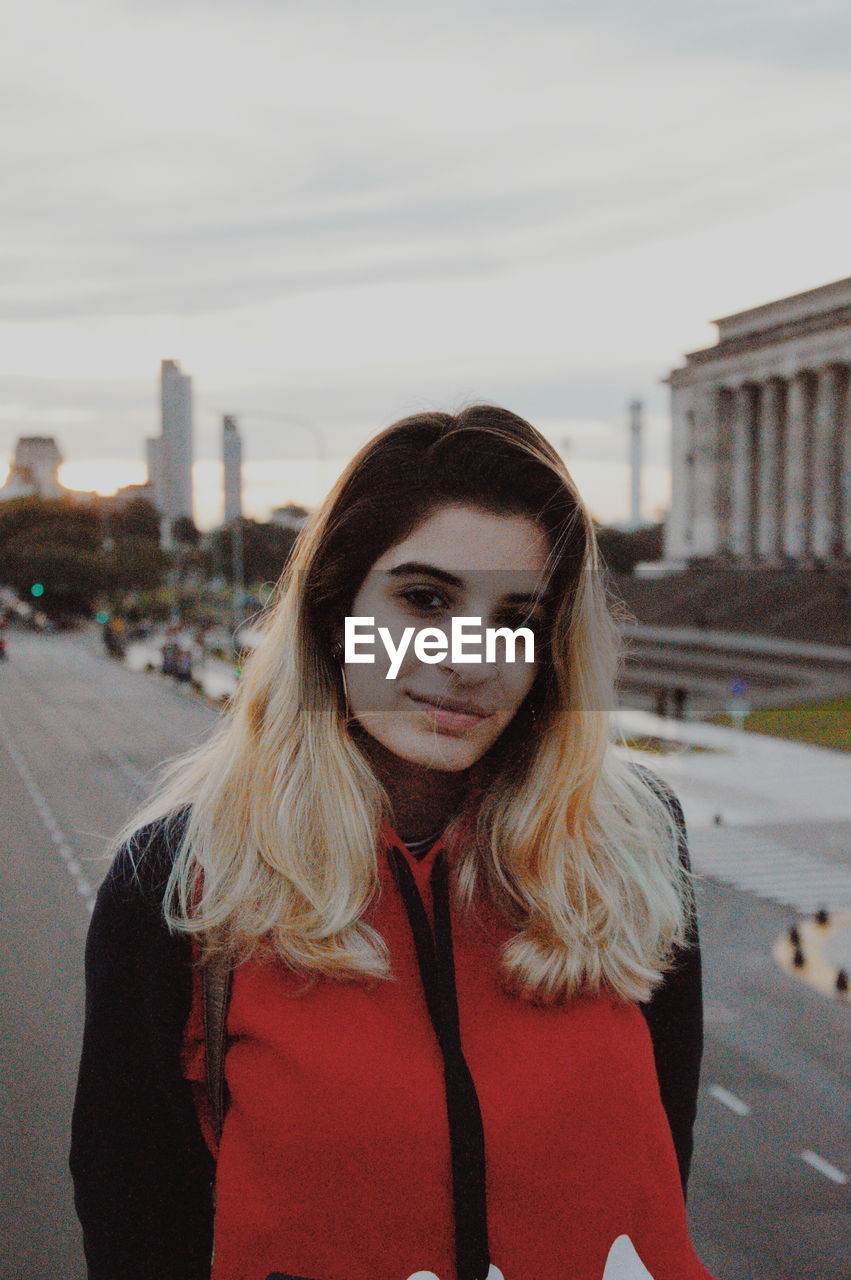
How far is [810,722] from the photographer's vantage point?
33.5 m

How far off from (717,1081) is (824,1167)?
162cm

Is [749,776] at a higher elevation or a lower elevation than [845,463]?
lower

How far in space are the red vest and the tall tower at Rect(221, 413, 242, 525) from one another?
52.1 ft

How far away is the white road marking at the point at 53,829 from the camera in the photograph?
16250mm

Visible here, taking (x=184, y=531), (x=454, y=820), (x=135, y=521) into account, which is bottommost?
(x=454, y=820)

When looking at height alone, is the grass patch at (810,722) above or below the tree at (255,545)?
below

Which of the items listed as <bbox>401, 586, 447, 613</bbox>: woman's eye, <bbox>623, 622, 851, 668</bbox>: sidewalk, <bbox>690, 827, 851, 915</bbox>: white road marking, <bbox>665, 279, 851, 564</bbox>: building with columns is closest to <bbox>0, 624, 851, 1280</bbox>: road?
<bbox>690, 827, 851, 915</bbox>: white road marking

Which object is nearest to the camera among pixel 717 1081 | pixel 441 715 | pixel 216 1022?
pixel 216 1022

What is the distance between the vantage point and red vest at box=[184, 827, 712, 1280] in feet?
6.09

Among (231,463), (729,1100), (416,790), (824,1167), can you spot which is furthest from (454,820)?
(231,463)

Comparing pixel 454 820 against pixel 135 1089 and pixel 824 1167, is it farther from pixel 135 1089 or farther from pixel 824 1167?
pixel 824 1167

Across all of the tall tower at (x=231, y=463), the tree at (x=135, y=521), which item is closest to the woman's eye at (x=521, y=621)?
the tall tower at (x=231, y=463)

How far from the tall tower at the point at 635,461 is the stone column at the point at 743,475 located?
1440 inches

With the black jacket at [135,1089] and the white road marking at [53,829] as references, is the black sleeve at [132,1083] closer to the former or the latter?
the black jacket at [135,1089]
